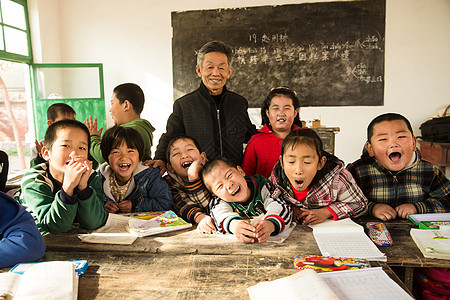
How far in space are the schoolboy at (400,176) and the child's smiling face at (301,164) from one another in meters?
0.36

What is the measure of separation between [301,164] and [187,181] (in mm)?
603

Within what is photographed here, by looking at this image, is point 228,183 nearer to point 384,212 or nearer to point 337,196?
point 337,196

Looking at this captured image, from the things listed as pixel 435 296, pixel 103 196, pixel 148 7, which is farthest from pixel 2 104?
pixel 435 296

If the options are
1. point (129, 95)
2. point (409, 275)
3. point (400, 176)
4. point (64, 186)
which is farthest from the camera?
point (129, 95)

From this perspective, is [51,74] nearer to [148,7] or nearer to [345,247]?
[148,7]

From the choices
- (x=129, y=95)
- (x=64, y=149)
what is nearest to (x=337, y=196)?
(x=64, y=149)

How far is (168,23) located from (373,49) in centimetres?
307

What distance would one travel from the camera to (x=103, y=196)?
166 cm

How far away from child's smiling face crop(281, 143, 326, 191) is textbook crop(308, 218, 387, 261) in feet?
0.70

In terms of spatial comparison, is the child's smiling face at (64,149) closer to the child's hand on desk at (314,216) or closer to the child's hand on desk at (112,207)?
the child's hand on desk at (112,207)

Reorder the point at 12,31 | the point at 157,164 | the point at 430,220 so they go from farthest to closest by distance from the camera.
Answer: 1. the point at 12,31
2. the point at 157,164
3. the point at 430,220

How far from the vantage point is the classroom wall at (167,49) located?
4.63 meters

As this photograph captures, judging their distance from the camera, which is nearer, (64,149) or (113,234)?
(113,234)

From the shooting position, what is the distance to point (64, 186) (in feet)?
4.49
